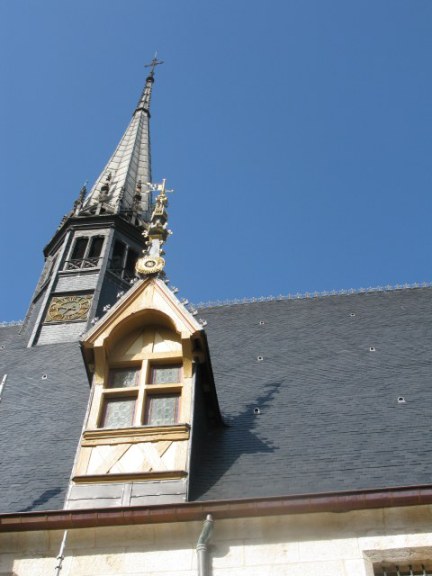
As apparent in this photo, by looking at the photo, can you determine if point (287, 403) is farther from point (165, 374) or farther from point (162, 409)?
point (162, 409)

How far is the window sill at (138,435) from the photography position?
10.7 m

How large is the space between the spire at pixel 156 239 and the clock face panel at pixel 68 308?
18.1 ft

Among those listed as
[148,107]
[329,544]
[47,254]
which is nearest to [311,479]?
[329,544]

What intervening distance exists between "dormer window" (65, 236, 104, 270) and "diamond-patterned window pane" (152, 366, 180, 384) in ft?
33.1

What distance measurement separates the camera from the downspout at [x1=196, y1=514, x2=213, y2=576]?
9148mm

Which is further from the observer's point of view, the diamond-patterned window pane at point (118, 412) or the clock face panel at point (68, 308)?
the clock face panel at point (68, 308)

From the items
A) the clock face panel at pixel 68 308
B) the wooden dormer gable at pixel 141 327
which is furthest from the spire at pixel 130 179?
the wooden dormer gable at pixel 141 327

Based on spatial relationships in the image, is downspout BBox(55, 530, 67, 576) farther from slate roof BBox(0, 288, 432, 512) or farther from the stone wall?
slate roof BBox(0, 288, 432, 512)

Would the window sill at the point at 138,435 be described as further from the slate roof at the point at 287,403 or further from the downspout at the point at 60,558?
the downspout at the point at 60,558

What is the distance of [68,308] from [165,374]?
8807 mm

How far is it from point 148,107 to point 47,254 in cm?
1191

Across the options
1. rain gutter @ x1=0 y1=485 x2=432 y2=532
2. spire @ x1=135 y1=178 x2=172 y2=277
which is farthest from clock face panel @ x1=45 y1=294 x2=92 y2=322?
rain gutter @ x1=0 y1=485 x2=432 y2=532

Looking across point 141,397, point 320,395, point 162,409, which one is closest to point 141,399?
point 141,397

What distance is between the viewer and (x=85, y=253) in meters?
22.5
